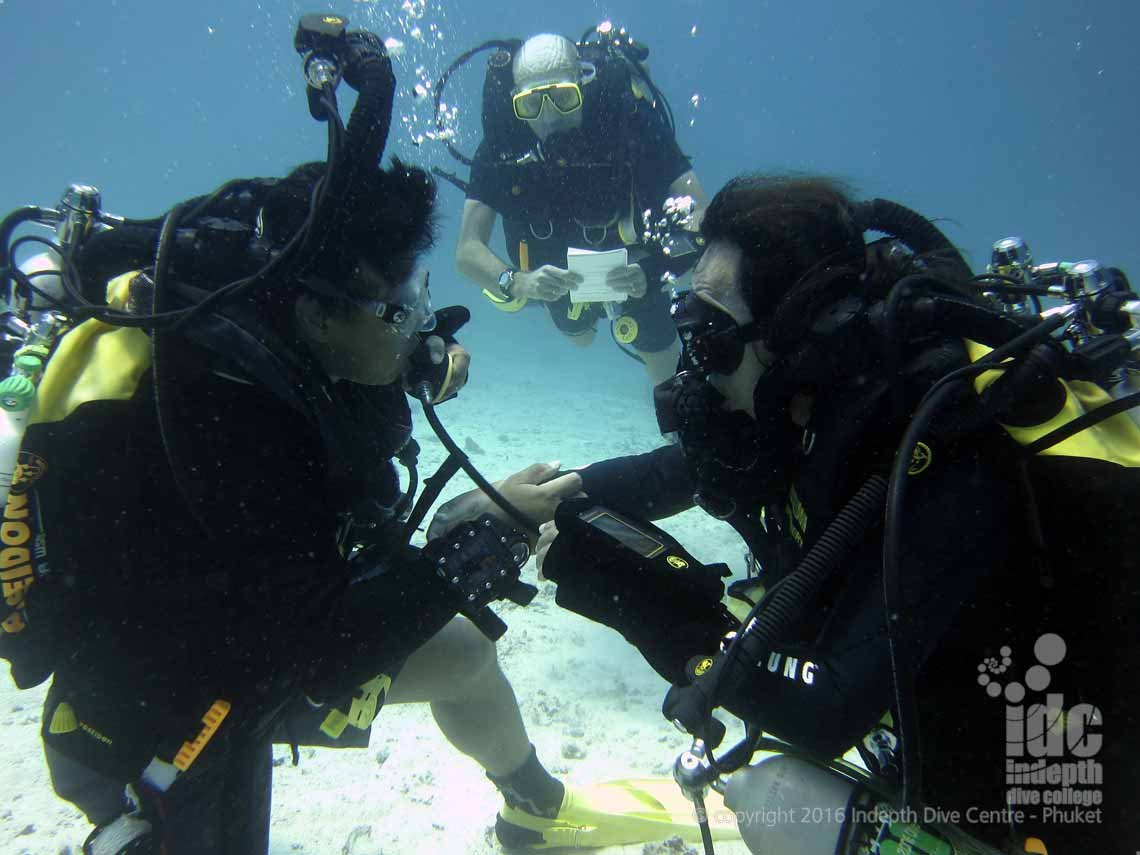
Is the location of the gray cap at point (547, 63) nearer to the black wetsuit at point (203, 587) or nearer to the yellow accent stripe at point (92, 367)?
the black wetsuit at point (203, 587)

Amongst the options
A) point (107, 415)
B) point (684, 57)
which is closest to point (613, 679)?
point (107, 415)

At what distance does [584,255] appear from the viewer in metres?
5.68

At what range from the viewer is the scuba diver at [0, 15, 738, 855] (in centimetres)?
165

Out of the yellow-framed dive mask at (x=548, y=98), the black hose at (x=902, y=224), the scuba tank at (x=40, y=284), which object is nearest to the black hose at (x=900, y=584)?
the black hose at (x=902, y=224)

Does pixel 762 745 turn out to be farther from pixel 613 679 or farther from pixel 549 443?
pixel 549 443

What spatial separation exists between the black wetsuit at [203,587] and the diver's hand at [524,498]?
1.71 feet

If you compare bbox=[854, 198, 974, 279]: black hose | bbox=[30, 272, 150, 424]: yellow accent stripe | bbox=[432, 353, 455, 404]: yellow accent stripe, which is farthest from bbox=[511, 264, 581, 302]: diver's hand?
bbox=[30, 272, 150, 424]: yellow accent stripe

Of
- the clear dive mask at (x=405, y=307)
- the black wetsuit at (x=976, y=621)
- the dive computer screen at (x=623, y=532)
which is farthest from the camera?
the clear dive mask at (x=405, y=307)

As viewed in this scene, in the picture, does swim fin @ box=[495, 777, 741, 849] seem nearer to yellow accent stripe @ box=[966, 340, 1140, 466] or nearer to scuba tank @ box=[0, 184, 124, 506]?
yellow accent stripe @ box=[966, 340, 1140, 466]

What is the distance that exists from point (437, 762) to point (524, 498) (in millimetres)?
2451

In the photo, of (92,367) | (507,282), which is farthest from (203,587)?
(507,282)

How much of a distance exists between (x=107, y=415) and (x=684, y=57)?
103414mm

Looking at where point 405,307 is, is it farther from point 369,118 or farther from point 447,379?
point 369,118

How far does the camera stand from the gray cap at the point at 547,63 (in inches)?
238
